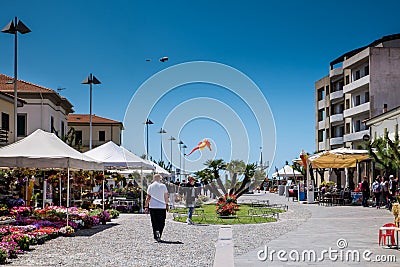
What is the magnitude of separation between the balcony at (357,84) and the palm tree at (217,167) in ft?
68.2

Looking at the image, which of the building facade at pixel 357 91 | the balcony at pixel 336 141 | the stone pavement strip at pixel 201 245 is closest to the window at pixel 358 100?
the building facade at pixel 357 91

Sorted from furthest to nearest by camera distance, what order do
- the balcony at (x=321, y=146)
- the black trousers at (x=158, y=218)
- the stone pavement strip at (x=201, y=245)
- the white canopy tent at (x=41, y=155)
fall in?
the balcony at (x=321, y=146)
the white canopy tent at (x=41, y=155)
the black trousers at (x=158, y=218)
the stone pavement strip at (x=201, y=245)

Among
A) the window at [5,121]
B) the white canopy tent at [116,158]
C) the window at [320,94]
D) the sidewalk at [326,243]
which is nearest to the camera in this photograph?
the sidewalk at [326,243]

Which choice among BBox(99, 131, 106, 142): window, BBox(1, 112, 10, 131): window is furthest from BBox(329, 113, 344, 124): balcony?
BBox(1, 112, 10, 131): window

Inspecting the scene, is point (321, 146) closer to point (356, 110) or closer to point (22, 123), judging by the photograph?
point (356, 110)

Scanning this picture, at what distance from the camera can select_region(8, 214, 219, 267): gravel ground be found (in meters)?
12.0

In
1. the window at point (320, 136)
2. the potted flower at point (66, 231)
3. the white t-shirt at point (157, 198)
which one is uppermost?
the window at point (320, 136)

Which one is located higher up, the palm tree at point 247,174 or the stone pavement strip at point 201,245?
the palm tree at point 247,174

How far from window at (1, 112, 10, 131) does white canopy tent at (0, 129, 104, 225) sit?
24.6 meters

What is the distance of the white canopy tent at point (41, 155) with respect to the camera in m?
18.1

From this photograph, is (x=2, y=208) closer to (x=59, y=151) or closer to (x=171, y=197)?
(x=59, y=151)

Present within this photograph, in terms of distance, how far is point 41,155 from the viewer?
1838 cm

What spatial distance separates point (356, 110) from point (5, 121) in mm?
35490

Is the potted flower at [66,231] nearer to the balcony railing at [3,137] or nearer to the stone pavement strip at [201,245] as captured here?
the stone pavement strip at [201,245]
